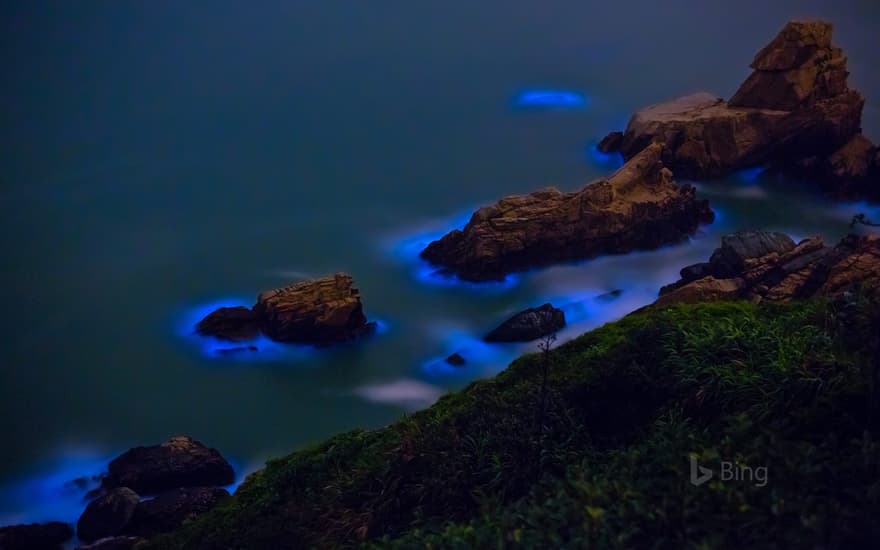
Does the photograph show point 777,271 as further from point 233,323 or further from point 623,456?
point 233,323

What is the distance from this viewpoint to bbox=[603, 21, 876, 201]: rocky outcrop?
535 inches

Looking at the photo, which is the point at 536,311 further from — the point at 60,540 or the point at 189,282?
the point at 60,540

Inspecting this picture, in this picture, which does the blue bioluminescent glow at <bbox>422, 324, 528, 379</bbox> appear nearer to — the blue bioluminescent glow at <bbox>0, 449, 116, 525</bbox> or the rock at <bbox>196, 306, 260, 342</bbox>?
the rock at <bbox>196, 306, 260, 342</bbox>

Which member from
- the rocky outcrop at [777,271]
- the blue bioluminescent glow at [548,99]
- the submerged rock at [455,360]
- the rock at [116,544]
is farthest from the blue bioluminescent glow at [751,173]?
the rock at [116,544]

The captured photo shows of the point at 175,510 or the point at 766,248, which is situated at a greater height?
the point at 766,248

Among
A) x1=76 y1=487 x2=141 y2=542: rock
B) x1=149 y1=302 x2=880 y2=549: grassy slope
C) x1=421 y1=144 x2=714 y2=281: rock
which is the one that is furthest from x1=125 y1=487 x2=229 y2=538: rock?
x1=421 y1=144 x2=714 y2=281: rock

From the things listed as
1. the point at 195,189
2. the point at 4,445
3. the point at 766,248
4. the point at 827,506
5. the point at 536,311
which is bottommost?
the point at 827,506

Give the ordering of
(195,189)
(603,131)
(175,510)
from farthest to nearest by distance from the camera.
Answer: (603,131)
(195,189)
(175,510)

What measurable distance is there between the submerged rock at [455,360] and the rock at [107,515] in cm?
329

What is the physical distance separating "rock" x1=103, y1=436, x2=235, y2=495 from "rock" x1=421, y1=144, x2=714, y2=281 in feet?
12.7

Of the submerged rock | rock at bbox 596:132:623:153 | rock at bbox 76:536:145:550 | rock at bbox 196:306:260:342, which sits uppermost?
rock at bbox 596:132:623:153

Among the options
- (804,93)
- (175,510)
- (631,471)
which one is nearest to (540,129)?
(804,93)

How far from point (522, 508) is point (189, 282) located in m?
6.97

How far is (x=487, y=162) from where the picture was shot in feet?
46.1
